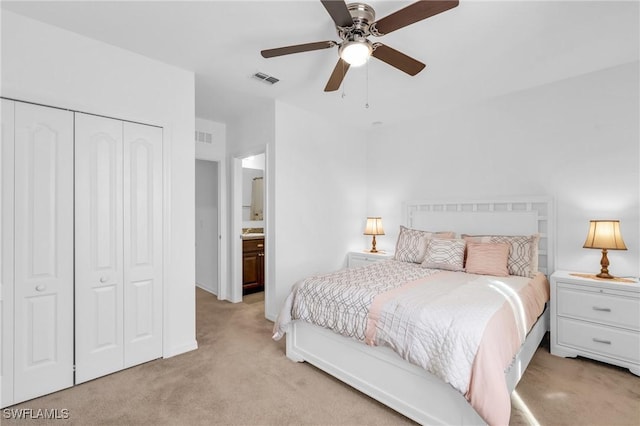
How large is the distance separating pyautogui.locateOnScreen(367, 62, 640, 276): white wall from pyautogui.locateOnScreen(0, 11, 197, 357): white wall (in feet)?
10.0

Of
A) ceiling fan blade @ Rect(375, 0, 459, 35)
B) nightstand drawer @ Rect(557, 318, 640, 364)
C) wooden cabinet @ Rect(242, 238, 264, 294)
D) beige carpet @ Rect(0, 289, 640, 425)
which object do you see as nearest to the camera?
ceiling fan blade @ Rect(375, 0, 459, 35)

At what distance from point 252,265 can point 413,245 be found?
2489 millimetres

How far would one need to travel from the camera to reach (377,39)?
2.37 m

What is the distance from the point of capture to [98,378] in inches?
94.3

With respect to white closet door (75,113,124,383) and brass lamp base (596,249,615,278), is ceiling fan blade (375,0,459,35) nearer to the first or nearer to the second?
white closet door (75,113,124,383)

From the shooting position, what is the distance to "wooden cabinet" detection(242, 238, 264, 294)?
465 centimetres

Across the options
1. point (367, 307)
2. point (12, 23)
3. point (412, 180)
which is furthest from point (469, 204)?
point (12, 23)

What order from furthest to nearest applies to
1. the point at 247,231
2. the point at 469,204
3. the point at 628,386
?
the point at 247,231 < the point at 469,204 < the point at 628,386

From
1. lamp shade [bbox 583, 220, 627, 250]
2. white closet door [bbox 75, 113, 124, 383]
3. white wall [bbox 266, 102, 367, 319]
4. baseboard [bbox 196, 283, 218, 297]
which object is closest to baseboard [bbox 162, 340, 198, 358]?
white closet door [bbox 75, 113, 124, 383]

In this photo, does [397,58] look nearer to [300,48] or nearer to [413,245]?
[300,48]

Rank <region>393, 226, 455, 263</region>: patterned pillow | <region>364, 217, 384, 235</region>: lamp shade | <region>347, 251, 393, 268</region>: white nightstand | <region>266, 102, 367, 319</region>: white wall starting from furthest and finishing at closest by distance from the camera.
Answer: <region>364, 217, 384, 235</region>: lamp shade
<region>347, 251, 393, 268</region>: white nightstand
<region>266, 102, 367, 319</region>: white wall
<region>393, 226, 455, 263</region>: patterned pillow

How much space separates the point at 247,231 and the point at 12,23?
3.82 meters

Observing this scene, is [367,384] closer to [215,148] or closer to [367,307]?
[367,307]

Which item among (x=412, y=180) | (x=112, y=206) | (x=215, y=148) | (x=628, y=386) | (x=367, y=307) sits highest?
(x=215, y=148)
